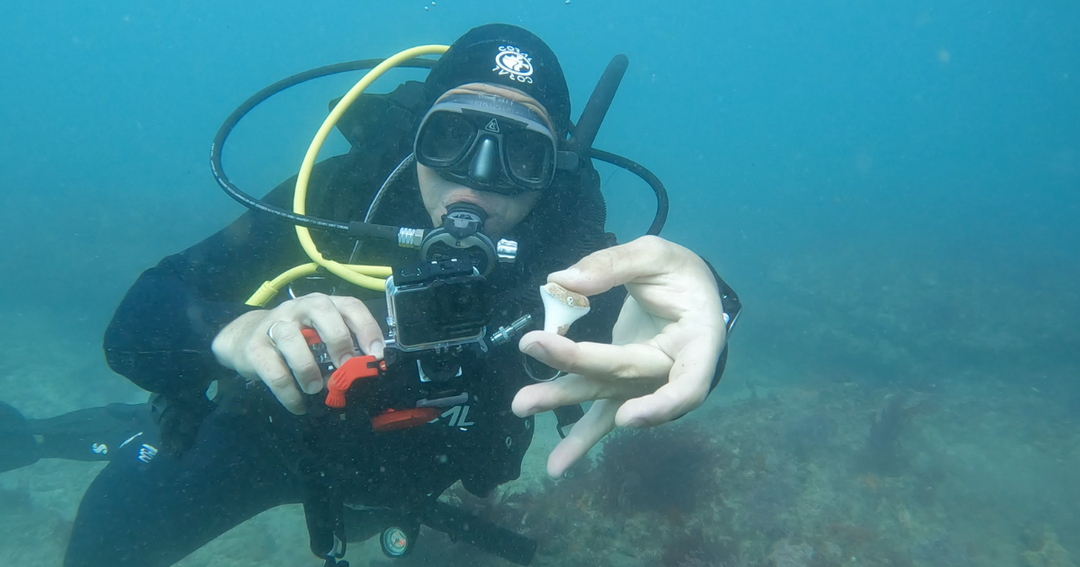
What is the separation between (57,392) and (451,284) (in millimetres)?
14972

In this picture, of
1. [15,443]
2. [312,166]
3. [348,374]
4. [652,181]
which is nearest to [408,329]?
[348,374]

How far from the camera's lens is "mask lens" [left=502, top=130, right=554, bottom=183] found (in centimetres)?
277

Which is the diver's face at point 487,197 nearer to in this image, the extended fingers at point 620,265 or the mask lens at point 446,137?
the mask lens at point 446,137

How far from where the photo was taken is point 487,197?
276cm

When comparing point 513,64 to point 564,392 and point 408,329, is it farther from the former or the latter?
point 564,392

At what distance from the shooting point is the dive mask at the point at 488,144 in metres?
2.67

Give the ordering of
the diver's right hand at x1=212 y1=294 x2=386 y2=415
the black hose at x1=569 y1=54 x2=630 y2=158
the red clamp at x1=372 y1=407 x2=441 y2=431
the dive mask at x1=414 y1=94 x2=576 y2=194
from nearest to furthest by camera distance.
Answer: the diver's right hand at x1=212 y1=294 x2=386 y2=415, the red clamp at x1=372 y1=407 x2=441 y2=431, the dive mask at x1=414 y1=94 x2=576 y2=194, the black hose at x1=569 y1=54 x2=630 y2=158

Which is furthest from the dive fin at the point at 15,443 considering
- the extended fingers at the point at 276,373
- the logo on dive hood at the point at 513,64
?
the logo on dive hood at the point at 513,64

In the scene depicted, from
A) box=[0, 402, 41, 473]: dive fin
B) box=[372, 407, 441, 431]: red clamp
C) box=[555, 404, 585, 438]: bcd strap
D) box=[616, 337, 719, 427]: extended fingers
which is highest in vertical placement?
box=[616, 337, 719, 427]: extended fingers

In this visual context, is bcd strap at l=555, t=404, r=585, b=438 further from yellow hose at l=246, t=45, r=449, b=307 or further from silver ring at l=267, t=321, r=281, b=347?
silver ring at l=267, t=321, r=281, b=347

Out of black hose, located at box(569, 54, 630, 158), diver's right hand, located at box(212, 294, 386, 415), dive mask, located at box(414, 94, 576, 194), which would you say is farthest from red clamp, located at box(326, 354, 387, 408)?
black hose, located at box(569, 54, 630, 158)

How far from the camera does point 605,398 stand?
1452 mm

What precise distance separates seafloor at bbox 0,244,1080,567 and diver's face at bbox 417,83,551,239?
13.3ft

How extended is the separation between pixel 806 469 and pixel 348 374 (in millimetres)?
8820
